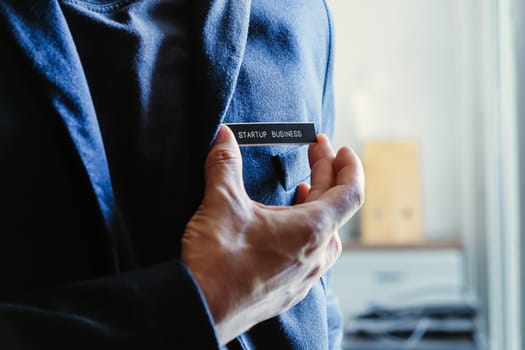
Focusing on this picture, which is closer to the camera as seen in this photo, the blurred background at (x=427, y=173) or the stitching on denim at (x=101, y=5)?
→ the stitching on denim at (x=101, y=5)

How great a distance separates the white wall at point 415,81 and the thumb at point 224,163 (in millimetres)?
2418

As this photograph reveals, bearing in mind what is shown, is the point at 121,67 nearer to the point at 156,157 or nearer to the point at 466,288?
the point at 156,157

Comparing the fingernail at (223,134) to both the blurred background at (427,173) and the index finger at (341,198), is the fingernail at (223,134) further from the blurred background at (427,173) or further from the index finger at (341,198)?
the blurred background at (427,173)

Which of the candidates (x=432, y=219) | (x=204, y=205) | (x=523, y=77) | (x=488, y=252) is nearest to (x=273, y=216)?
(x=204, y=205)

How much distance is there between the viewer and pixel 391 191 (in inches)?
109

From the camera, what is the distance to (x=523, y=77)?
1401 mm

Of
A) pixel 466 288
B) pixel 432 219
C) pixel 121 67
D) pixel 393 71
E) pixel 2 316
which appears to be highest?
pixel 121 67

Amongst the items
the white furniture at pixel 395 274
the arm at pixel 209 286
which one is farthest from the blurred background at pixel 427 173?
the arm at pixel 209 286

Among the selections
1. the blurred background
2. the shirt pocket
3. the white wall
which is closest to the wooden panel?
the blurred background

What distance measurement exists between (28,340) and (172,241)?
0.17 m

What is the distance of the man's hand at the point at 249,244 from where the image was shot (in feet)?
1.73

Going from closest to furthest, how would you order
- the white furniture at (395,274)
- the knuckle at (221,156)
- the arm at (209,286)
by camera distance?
the arm at (209,286), the knuckle at (221,156), the white furniture at (395,274)

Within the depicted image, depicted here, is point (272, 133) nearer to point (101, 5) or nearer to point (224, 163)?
point (224, 163)

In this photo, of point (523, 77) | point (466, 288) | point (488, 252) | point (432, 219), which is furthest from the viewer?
point (432, 219)
